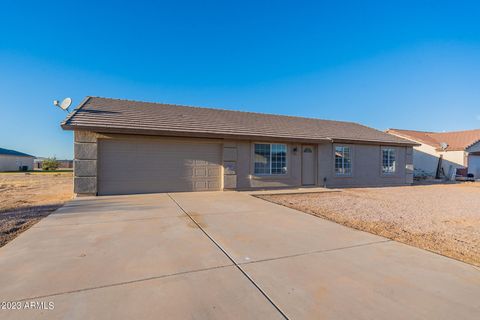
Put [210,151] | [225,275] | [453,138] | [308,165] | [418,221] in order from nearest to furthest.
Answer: [225,275] < [418,221] < [210,151] < [308,165] < [453,138]

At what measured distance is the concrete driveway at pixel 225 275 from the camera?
7.88ft

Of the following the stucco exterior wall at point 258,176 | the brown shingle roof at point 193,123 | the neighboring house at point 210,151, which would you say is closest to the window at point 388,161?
the neighboring house at point 210,151

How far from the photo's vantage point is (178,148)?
10695 mm

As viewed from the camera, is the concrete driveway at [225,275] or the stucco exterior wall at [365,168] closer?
the concrete driveway at [225,275]

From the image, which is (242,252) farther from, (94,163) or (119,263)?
(94,163)

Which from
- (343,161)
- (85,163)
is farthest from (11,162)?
(343,161)

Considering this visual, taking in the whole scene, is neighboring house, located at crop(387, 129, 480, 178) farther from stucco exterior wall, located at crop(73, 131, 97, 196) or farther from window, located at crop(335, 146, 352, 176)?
stucco exterior wall, located at crop(73, 131, 97, 196)

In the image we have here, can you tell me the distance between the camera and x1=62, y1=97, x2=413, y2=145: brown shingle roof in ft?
31.4

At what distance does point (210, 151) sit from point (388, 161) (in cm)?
1194

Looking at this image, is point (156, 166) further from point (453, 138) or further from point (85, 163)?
point (453, 138)

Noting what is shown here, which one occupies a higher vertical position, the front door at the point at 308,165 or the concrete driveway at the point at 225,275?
the front door at the point at 308,165

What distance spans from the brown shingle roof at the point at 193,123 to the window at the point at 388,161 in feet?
2.27

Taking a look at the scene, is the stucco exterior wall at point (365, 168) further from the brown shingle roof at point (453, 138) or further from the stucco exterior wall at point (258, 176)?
the brown shingle roof at point (453, 138)

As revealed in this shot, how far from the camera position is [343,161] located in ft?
46.2
